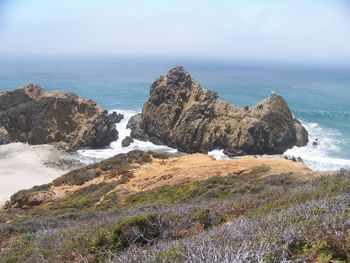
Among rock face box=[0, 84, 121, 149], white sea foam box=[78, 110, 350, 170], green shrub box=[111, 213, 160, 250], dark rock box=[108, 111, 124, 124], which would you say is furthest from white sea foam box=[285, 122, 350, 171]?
green shrub box=[111, 213, 160, 250]

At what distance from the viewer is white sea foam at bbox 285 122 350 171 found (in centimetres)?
4838

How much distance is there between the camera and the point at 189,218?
10562 millimetres

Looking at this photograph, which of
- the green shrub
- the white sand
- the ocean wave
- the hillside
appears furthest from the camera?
the ocean wave

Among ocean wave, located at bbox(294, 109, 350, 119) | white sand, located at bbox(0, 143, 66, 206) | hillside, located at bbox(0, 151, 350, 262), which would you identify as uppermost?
hillside, located at bbox(0, 151, 350, 262)

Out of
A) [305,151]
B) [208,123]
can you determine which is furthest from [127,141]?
[305,151]

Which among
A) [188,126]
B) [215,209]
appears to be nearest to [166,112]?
[188,126]

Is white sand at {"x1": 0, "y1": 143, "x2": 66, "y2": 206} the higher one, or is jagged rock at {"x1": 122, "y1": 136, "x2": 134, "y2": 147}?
jagged rock at {"x1": 122, "y1": 136, "x2": 134, "y2": 147}

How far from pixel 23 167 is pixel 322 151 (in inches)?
1362

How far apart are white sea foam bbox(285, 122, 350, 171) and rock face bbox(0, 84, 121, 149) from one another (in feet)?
75.0

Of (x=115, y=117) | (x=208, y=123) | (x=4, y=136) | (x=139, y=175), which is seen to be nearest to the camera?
(x=139, y=175)

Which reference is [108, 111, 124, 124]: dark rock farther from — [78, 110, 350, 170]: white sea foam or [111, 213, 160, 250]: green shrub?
[111, 213, 160, 250]: green shrub

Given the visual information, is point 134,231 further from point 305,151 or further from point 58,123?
point 58,123

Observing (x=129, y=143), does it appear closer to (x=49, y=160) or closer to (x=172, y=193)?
(x=49, y=160)

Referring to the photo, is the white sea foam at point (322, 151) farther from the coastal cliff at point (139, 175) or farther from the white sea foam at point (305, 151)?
the coastal cliff at point (139, 175)
